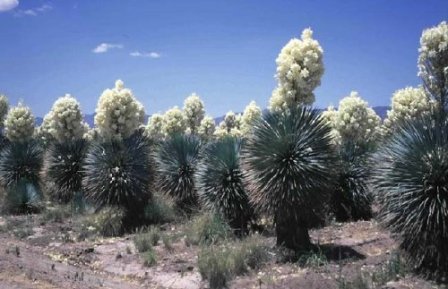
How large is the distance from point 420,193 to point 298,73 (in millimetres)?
5254

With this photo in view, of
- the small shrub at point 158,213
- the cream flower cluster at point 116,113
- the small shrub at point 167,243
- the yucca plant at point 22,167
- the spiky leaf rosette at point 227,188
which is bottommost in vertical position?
the small shrub at point 167,243

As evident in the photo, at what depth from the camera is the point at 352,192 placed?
14.3m

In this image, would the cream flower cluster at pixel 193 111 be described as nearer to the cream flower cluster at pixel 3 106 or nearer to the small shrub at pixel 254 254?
the cream flower cluster at pixel 3 106

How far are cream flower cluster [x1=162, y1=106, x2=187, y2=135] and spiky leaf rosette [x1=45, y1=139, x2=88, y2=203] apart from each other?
1334 centimetres

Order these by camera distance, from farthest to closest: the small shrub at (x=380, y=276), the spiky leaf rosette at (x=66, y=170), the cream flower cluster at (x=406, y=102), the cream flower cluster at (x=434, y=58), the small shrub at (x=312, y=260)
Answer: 1. the cream flower cluster at (x=406, y=102)
2. the spiky leaf rosette at (x=66, y=170)
3. the cream flower cluster at (x=434, y=58)
4. the small shrub at (x=312, y=260)
5. the small shrub at (x=380, y=276)

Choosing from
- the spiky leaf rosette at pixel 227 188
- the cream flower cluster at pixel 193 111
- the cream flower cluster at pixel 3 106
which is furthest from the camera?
the cream flower cluster at pixel 193 111

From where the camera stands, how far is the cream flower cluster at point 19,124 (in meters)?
26.6

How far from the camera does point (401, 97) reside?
2336cm

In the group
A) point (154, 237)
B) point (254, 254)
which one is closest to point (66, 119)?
point (154, 237)

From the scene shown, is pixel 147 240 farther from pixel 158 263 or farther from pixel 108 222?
pixel 108 222

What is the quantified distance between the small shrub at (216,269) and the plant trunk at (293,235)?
130cm

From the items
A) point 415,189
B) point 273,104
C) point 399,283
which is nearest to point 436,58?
point 273,104

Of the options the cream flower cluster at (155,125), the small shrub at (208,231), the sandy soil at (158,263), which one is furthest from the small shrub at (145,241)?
the cream flower cluster at (155,125)

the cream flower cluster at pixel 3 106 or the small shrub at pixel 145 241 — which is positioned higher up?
the cream flower cluster at pixel 3 106
